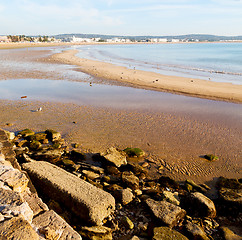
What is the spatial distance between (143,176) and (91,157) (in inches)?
94.4

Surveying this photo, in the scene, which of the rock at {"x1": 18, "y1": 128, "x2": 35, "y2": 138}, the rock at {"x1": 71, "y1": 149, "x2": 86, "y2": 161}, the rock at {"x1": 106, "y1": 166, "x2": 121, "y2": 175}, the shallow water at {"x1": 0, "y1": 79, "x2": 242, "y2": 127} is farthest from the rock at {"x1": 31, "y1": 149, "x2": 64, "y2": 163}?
the shallow water at {"x1": 0, "y1": 79, "x2": 242, "y2": 127}

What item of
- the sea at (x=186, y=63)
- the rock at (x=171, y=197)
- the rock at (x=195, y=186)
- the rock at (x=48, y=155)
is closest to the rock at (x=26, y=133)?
the rock at (x=48, y=155)

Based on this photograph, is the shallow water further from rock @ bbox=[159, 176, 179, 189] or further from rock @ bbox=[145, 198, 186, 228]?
rock @ bbox=[145, 198, 186, 228]

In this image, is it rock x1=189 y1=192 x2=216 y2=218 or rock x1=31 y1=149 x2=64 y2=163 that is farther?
rock x1=31 y1=149 x2=64 y2=163

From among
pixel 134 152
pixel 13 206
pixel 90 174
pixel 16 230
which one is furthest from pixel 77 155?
pixel 16 230

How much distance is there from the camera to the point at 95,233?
186 inches

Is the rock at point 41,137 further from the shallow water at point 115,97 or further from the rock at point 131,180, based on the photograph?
the shallow water at point 115,97

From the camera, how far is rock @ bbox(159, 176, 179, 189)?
699cm

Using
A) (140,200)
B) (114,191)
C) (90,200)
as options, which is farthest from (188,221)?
(90,200)

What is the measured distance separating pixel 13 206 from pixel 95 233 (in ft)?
6.48

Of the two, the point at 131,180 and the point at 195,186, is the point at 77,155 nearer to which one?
the point at 131,180

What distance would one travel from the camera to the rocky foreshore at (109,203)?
3.99 meters

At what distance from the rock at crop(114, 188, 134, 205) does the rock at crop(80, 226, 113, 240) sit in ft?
3.90

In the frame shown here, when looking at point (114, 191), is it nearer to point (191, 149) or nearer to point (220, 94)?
point (191, 149)
